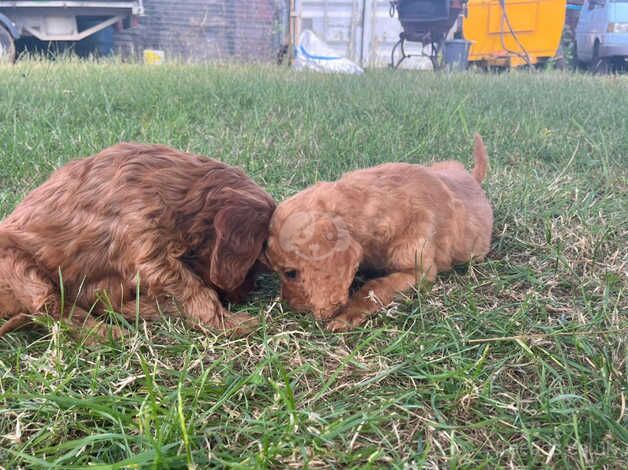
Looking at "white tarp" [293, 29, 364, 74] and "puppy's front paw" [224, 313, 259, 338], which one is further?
"white tarp" [293, 29, 364, 74]

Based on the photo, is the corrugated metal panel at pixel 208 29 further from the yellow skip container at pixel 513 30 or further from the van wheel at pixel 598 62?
the van wheel at pixel 598 62

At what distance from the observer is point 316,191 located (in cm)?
238

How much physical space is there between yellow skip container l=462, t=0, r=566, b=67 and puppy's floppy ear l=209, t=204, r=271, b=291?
12.5m

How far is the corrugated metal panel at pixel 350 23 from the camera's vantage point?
14.8 m

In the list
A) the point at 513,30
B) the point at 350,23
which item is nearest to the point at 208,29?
the point at 350,23

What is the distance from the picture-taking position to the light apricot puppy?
2.13m

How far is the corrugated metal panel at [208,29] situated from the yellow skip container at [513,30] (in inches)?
202

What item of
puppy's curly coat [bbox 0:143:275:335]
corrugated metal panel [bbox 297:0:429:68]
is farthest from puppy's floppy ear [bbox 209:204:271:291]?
corrugated metal panel [bbox 297:0:429:68]

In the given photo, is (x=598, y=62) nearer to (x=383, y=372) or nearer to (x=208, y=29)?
(x=208, y=29)

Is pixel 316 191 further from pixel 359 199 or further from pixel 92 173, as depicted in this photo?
pixel 92 173

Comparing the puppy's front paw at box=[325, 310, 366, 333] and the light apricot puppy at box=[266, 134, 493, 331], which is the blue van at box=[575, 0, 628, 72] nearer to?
the light apricot puppy at box=[266, 134, 493, 331]

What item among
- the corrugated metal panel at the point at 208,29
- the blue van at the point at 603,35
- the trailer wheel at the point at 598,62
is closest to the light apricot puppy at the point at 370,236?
the blue van at the point at 603,35

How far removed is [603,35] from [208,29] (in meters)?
9.92

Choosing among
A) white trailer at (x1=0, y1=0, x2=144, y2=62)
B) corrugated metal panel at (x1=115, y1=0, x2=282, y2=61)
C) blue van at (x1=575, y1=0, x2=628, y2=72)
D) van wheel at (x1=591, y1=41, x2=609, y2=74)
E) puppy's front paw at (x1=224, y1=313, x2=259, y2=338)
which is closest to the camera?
puppy's front paw at (x1=224, y1=313, x2=259, y2=338)
